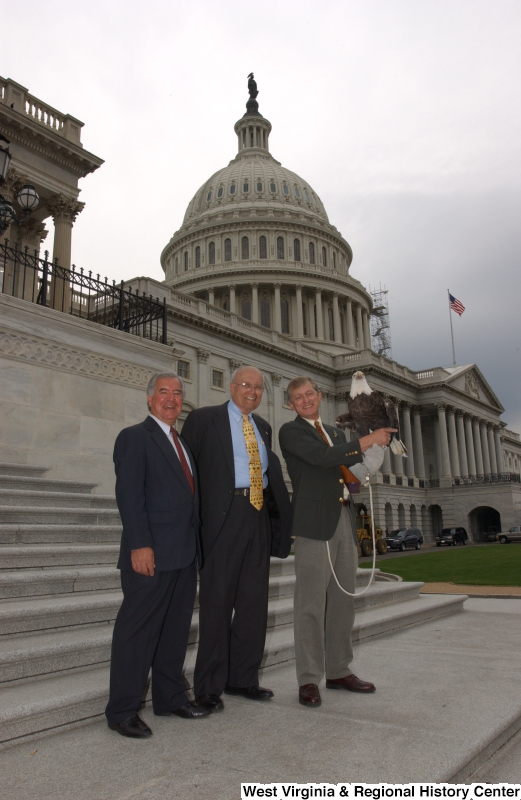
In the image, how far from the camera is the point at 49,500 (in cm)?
765

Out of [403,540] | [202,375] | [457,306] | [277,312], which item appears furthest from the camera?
[277,312]

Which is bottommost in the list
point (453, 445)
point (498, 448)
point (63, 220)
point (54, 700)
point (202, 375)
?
point (54, 700)

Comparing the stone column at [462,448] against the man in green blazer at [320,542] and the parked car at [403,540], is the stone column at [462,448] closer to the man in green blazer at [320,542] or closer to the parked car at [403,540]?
the parked car at [403,540]

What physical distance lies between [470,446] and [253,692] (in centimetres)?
7232

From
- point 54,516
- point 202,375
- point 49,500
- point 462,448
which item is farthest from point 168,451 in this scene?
point 462,448

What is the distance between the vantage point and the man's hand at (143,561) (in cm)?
379

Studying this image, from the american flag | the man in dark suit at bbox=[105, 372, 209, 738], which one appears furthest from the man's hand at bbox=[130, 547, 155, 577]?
the american flag

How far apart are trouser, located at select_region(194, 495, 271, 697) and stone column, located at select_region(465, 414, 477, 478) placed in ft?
231

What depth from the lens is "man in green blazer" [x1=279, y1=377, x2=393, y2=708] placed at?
4.29 metres

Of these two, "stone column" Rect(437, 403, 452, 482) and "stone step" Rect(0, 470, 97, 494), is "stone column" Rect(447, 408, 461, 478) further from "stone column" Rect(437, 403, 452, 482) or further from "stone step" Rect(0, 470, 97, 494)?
"stone step" Rect(0, 470, 97, 494)

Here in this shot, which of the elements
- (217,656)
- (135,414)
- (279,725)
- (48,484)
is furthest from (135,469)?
(135,414)

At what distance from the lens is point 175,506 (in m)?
4.09

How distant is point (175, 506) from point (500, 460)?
8267 cm

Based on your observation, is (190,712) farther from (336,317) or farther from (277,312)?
(336,317)
